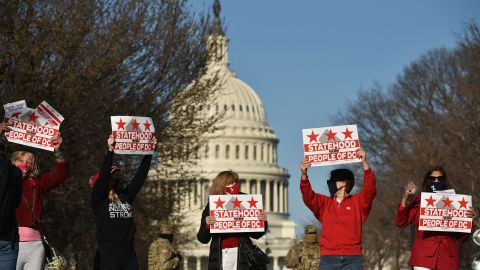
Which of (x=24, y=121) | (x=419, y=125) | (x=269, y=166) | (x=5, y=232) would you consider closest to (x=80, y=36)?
(x=24, y=121)

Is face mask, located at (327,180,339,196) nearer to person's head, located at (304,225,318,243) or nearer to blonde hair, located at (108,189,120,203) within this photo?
blonde hair, located at (108,189,120,203)

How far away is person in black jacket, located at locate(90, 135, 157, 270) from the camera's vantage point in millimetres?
15250

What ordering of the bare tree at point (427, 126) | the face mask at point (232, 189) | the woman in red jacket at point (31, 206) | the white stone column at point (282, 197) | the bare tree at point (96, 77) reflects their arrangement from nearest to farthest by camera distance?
the woman in red jacket at point (31, 206)
the face mask at point (232, 189)
the bare tree at point (96, 77)
the bare tree at point (427, 126)
the white stone column at point (282, 197)

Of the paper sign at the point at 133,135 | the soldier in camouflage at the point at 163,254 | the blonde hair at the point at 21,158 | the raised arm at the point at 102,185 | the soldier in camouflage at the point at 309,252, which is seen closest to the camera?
the blonde hair at the point at 21,158

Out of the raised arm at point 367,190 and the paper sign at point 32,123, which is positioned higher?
the paper sign at point 32,123

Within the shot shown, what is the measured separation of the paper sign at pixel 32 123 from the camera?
53.6 feet

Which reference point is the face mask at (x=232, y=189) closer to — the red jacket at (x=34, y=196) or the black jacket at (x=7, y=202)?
the red jacket at (x=34, y=196)

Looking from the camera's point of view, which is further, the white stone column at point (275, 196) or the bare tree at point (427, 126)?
the white stone column at point (275, 196)

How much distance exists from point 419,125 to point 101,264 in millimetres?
46009

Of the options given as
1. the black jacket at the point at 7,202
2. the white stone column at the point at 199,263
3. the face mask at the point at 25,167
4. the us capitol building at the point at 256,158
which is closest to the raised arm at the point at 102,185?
the face mask at the point at 25,167

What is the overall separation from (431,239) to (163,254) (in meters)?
7.70

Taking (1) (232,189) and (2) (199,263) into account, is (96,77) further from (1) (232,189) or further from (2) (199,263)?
(2) (199,263)

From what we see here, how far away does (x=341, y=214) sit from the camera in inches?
581

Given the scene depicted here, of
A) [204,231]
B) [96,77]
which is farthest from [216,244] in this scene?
[96,77]
